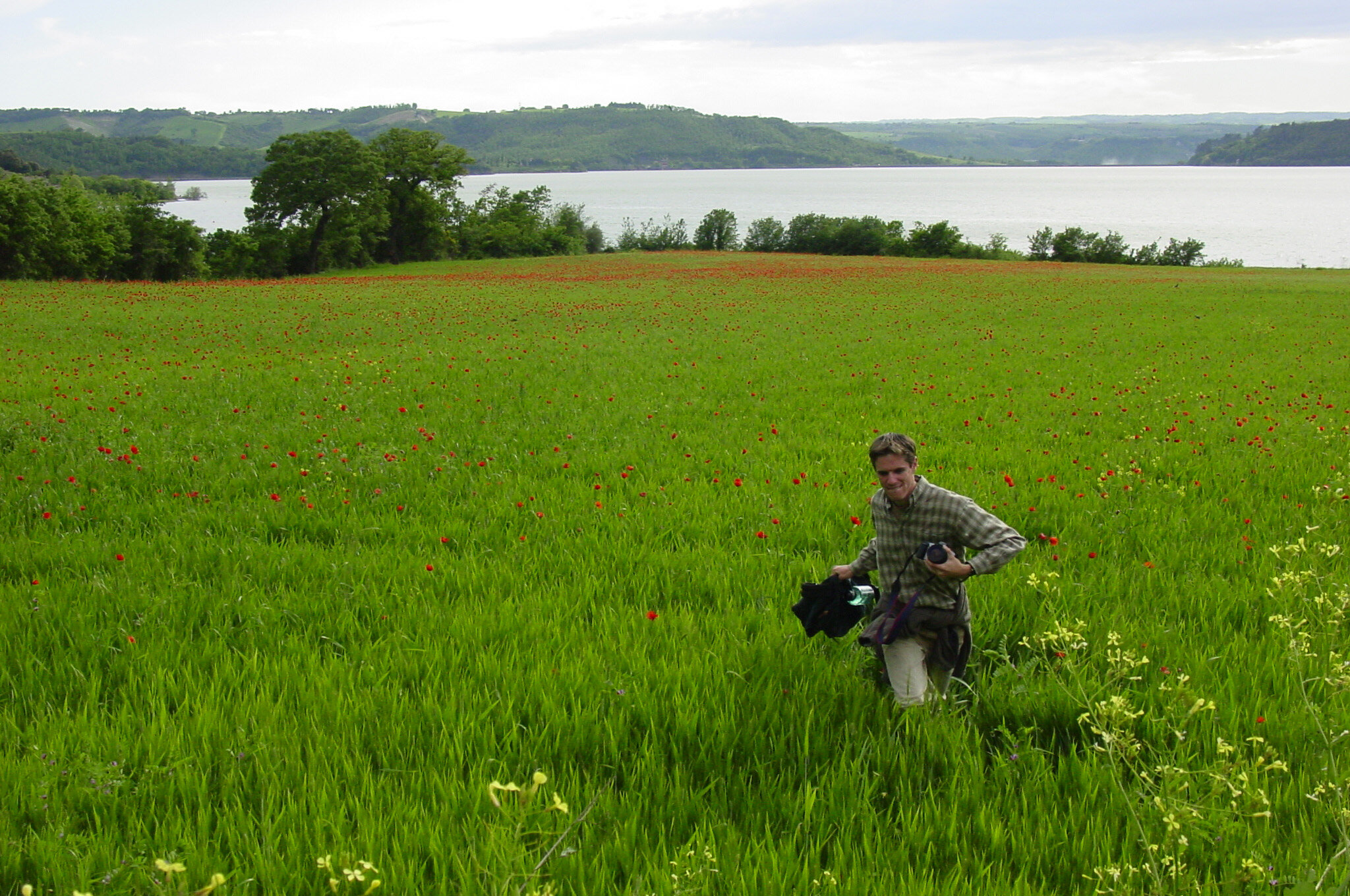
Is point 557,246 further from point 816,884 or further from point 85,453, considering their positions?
point 816,884

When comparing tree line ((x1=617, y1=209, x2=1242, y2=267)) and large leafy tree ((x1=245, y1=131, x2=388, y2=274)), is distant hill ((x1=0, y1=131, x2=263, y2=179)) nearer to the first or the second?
tree line ((x1=617, y1=209, x2=1242, y2=267))

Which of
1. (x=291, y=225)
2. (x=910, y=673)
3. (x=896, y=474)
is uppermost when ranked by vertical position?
(x=291, y=225)

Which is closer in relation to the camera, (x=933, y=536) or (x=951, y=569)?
(x=951, y=569)

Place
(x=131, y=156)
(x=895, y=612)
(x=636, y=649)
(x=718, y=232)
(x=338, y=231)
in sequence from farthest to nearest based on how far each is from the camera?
(x=131, y=156), (x=718, y=232), (x=338, y=231), (x=636, y=649), (x=895, y=612)

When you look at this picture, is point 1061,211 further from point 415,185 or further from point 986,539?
point 986,539

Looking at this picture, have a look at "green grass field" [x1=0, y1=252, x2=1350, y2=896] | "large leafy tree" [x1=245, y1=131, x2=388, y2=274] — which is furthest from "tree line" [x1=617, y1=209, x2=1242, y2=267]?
"green grass field" [x1=0, y1=252, x2=1350, y2=896]

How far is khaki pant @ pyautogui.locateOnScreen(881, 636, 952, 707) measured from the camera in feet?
11.2

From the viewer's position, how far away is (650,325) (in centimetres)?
2089

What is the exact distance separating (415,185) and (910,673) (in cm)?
6309

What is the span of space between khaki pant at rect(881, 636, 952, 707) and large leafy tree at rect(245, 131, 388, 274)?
5487 centimetres

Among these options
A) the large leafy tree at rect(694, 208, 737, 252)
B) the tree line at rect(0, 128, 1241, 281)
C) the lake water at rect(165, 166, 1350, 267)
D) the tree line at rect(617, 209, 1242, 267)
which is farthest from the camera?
the lake water at rect(165, 166, 1350, 267)

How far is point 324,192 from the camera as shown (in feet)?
171

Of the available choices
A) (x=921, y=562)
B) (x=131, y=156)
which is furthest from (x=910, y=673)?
(x=131, y=156)

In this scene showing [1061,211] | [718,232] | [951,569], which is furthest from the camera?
[1061,211]
